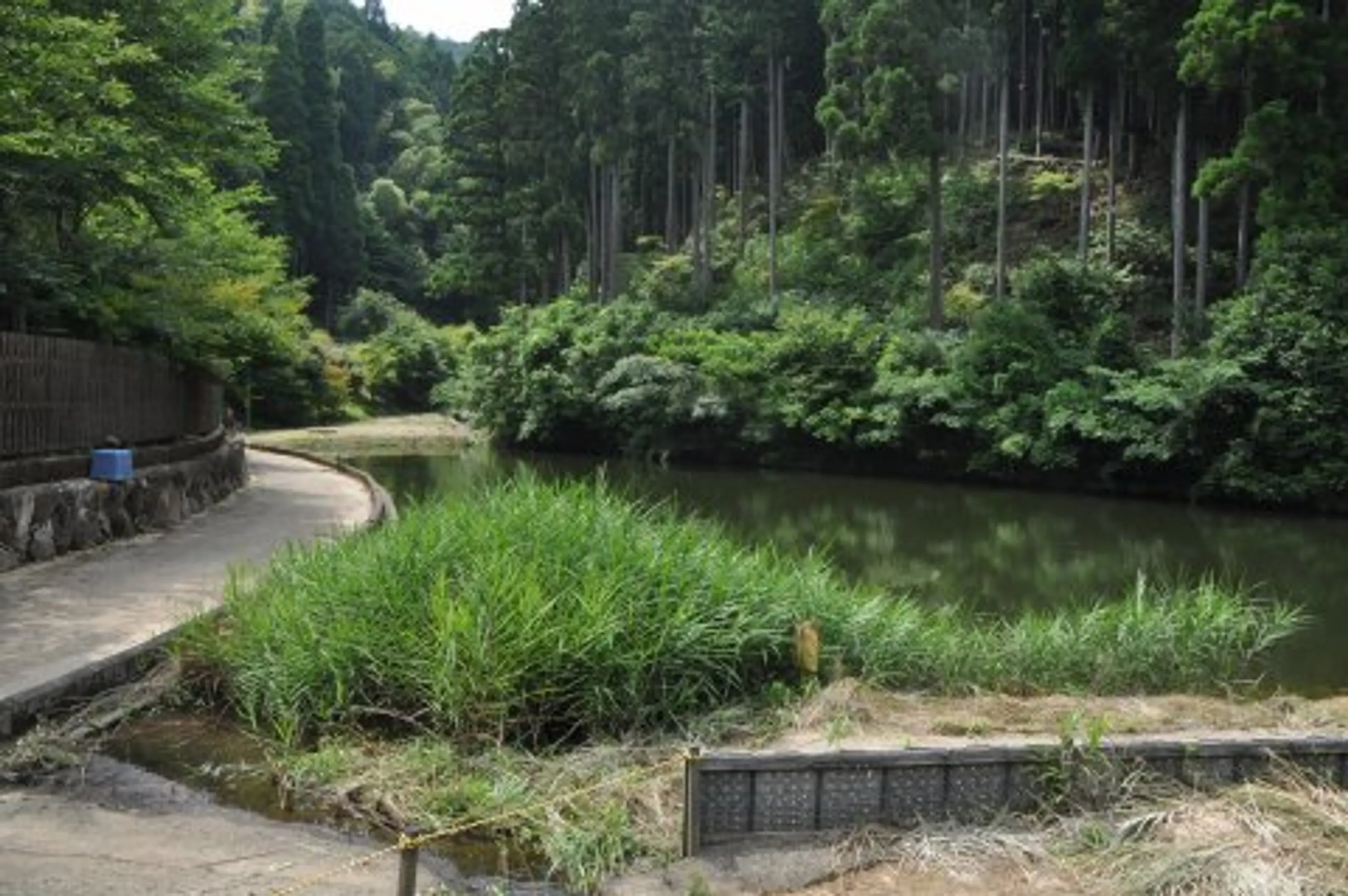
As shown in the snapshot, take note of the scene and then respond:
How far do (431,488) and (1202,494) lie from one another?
50.6 feet

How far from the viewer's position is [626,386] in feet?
116

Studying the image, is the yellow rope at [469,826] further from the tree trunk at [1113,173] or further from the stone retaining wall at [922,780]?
the tree trunk at [1113,173]

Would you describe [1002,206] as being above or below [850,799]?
above

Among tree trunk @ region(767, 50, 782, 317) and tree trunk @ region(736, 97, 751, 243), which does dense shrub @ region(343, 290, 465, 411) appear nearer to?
tree trunk @ region(736, 97, 751, 243)

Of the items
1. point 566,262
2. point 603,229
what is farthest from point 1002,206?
point 566,262

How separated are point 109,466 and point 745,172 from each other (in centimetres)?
3631

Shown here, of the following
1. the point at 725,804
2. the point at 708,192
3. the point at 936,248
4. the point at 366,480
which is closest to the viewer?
the point at 725,804

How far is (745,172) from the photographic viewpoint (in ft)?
154

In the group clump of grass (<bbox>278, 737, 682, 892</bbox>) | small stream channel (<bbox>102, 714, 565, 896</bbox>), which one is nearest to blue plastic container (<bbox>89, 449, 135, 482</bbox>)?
A: small stream channel (<bbox>102, 714, 565, 896</bbox>)

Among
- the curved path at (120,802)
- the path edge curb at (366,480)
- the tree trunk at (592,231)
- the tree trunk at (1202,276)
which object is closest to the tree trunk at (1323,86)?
the tree trunk at (1202,276)

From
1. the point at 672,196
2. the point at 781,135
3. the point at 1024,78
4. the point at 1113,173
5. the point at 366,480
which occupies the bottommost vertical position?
the point at 366,480

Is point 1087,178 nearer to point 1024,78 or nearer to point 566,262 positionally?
point 1024,78

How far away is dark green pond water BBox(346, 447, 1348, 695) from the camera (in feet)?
45.8

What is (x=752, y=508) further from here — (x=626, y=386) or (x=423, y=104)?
(x=423, y=104)
